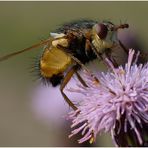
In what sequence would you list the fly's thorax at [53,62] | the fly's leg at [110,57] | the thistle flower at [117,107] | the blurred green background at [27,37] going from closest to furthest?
the thistle flower at [117,107] < the fly's leg at [110,57] < the fly's thorax at [53,62] < the blurred green background at [27,37]

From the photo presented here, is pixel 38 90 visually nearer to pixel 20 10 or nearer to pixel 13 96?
pixel 13 96

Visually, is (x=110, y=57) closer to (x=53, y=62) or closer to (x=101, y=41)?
(x=101, y=41)

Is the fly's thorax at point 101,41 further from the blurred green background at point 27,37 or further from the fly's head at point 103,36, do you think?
the blurred green background at point 27,37

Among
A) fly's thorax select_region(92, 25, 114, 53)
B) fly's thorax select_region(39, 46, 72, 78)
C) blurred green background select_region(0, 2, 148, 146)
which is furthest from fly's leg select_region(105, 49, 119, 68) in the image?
blurred green background select_region(0, 2, 148, 146)

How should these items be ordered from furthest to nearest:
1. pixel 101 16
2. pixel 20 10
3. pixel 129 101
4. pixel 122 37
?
1. pixel 20 10
2. pixel 101 16
3. pixel 122 37
4. pixel 129 101

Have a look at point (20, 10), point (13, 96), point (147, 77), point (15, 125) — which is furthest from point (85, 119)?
point (20, 10)

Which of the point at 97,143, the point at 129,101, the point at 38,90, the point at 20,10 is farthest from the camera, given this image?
the point at 20,10

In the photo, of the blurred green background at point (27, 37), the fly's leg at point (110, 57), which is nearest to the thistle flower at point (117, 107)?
the fly's leg at point (110, 57)
